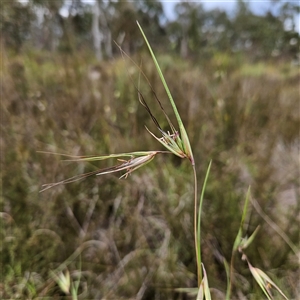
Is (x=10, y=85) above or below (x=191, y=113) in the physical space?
above

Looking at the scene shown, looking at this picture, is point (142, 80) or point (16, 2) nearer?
point (142, 80)

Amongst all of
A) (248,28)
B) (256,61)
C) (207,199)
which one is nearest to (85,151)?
(207,199)

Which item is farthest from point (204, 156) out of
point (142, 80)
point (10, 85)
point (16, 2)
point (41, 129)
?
point (16, 2)

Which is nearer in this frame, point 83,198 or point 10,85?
point 83,198

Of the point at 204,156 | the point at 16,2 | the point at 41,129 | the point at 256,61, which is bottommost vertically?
the point at 204,156

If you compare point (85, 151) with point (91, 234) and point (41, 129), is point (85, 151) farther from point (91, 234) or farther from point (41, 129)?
point (91, 234)

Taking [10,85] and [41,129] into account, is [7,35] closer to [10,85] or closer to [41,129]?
[10,85]

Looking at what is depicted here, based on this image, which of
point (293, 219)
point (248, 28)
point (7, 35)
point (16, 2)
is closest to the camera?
point (293, 219)

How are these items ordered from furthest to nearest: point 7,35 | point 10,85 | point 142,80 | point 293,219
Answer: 1. point 7,35
2. point 142,80
3. point 10,85
4. point 293,219

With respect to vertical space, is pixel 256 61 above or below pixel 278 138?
above
